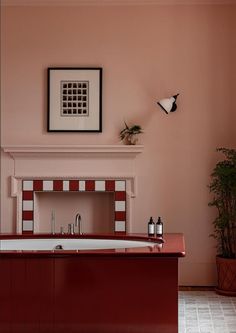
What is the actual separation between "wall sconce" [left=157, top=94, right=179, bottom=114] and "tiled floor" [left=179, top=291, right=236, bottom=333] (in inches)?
64.2

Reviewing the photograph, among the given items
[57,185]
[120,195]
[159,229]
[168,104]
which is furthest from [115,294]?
[168,104]

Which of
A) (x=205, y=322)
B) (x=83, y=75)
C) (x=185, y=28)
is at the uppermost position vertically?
(x=185, y=28)

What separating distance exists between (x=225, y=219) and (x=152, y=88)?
4.45ft

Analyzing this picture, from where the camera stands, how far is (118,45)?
5.12m

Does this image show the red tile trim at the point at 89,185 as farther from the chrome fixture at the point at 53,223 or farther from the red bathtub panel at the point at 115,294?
the red bathtub panel at the point at 115,294

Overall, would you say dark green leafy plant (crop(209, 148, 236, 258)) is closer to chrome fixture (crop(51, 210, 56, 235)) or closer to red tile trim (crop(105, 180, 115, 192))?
red tile trim (crop(105, 180, 115, 192))

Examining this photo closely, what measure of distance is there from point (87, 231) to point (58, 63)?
158 centimetres

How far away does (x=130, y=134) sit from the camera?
16.6 ft

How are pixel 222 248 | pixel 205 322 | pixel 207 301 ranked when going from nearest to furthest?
pixel 205 322 < pixel 207 301 < pixel 222 248

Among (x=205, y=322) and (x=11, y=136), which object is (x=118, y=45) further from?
(x=205, y=322)

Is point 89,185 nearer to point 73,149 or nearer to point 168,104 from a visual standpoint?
point 73,149

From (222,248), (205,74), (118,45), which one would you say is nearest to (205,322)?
(222,248)

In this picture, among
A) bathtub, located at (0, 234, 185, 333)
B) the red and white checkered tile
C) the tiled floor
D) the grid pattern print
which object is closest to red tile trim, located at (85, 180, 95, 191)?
the red and white checkered tile

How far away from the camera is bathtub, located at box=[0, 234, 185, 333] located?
3.13m
